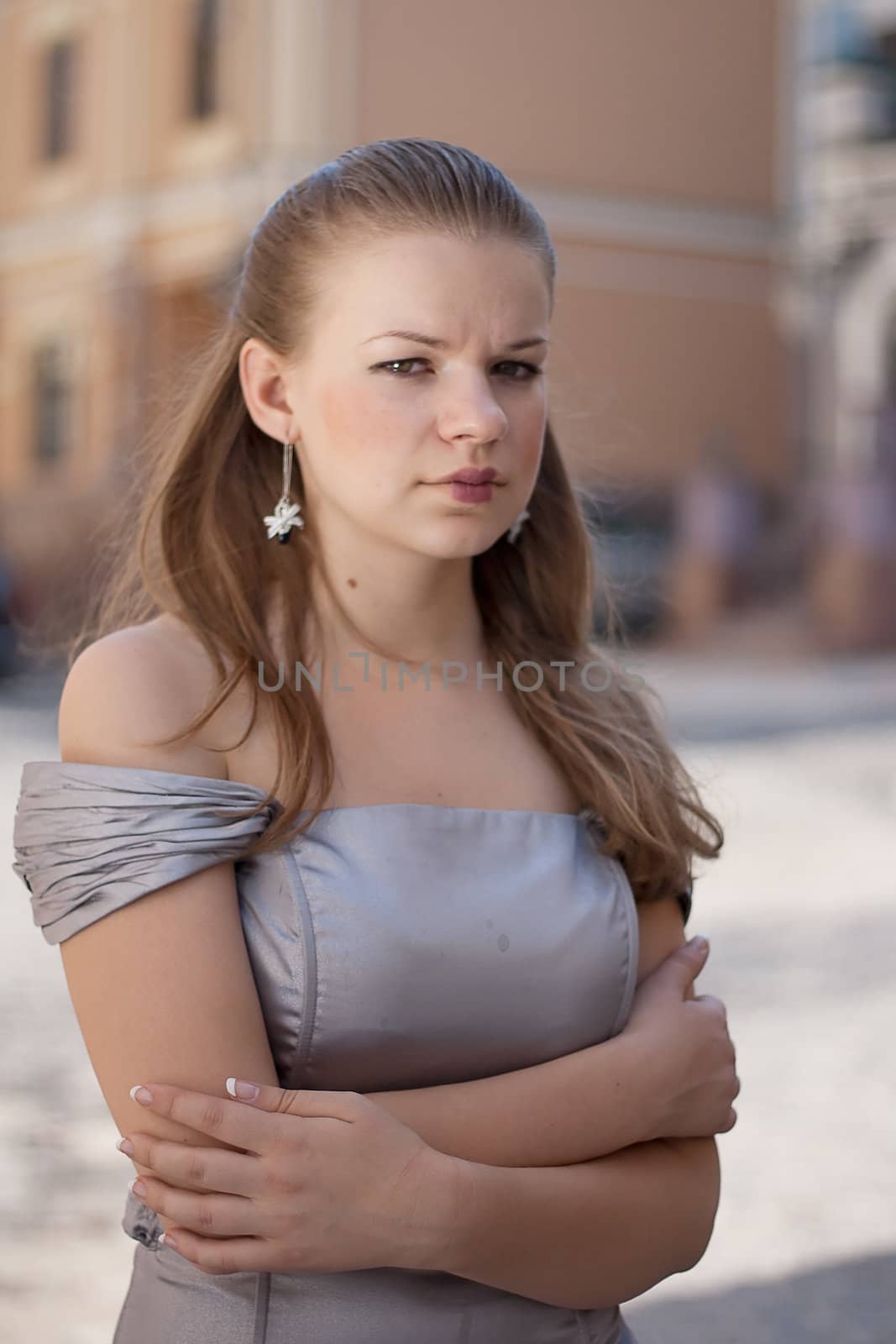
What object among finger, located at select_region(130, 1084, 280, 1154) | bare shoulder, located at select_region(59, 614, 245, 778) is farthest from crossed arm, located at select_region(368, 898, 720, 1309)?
bare shoulder, located at select_region(59, 614, 245, 778)

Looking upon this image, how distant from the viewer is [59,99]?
22.5 m

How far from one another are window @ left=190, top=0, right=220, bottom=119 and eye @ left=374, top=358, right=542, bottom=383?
19.9 m

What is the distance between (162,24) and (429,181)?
813 inches

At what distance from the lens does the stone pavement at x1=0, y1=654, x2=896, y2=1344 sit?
11.7ft

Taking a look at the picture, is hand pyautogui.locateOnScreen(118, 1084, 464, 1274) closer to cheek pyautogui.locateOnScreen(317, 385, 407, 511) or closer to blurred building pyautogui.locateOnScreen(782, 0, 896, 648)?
cheek pyautogui.locateOnScreen(317, 385, 407, 511)

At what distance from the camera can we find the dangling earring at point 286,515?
1970 mm

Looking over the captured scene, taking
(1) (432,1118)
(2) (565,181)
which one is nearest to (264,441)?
(1) (432,1118)

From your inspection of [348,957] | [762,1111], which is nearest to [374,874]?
[348,957]

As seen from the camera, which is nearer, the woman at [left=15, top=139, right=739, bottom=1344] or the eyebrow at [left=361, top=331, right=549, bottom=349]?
the woman at [left=15, top=139, right=739, bottom=1344]

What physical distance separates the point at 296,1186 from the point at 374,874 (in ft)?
1.01

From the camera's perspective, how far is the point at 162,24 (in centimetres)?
2091

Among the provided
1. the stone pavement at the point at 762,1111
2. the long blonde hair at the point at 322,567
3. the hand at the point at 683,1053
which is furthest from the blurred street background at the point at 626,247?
the hand at the point at 683,1053

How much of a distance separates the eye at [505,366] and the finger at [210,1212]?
2.66ft

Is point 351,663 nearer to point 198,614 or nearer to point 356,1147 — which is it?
point 198,614
